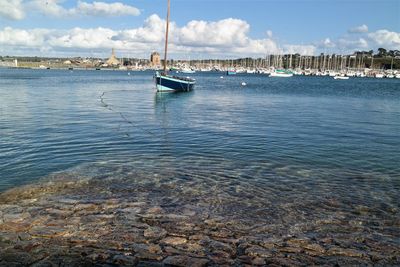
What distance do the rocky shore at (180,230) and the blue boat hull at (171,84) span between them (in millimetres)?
49214

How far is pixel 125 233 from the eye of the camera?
28.7ft

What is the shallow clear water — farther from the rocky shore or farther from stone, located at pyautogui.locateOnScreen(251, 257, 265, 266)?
stone, located at pyautogui.locateOnScreen(251, 257, 265, 266)

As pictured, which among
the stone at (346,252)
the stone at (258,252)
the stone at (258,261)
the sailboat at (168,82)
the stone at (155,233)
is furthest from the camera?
the sailboat at (168,82)

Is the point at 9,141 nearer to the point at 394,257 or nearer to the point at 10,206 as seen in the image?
the point at 10,206

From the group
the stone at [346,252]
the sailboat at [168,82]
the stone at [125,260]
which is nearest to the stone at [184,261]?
the stone at [125,260]

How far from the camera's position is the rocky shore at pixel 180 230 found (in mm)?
7645

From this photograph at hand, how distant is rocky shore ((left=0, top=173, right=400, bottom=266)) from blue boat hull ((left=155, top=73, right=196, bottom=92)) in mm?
49214

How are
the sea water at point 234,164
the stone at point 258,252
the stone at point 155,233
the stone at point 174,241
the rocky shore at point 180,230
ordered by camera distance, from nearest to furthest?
1. the rocky shore at point 180,230
2. the stone at point 258,252
3. the stone at point 174,241
4. the stone at point 155,233
5. the sea water at point 234,164

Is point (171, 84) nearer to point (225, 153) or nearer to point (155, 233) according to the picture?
point (225, 153)

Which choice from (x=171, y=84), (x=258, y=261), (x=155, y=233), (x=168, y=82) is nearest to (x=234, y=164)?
(x=155, y=233)

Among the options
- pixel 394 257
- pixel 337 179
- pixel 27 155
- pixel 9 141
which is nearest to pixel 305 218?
pixel 394 257

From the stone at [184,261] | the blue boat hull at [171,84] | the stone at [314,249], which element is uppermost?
the blue boat hull at [171,84]

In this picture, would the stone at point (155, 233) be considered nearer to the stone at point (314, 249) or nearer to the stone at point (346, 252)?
the stone at point (314, 249)

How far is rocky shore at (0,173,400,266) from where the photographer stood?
7.64 m
